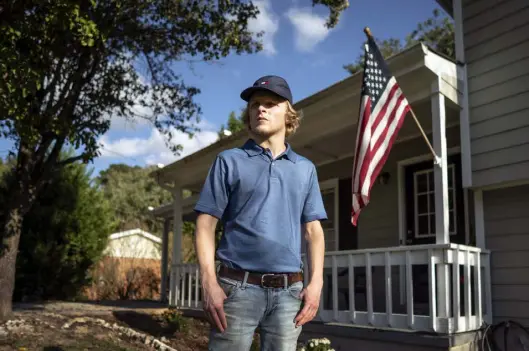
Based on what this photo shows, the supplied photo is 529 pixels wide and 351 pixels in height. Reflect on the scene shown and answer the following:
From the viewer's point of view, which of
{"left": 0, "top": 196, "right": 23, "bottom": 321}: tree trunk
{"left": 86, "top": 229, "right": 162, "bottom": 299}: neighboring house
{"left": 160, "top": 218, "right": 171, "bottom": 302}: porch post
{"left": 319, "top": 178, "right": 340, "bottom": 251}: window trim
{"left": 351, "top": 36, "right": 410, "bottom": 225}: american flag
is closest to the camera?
{"left": 351, "top": 36, "right": 410, "bottom": 225}: american flag

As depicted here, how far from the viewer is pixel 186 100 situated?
33.0 feet

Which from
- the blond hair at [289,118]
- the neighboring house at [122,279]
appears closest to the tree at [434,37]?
the neighboring house at [122,279]

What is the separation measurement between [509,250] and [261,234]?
4705 mm

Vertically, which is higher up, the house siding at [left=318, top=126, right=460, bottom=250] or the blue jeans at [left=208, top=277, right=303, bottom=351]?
the house siding at [left=318, top=126, right=460, bottom=250]

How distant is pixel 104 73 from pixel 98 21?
196 cm

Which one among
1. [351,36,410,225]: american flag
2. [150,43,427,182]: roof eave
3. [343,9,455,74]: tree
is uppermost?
[343,9,455,74]: tree

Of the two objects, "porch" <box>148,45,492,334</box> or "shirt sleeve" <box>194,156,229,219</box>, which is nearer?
"shirt sleeve" <box>194,156,229,219</box>

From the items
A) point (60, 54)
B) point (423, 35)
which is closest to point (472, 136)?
point (60, 54)

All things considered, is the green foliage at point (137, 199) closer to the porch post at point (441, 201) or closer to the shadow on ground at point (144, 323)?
the shadow on ground at point (144, 323)

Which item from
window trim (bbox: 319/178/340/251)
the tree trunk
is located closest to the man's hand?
the tree trunk

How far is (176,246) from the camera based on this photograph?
426 inches

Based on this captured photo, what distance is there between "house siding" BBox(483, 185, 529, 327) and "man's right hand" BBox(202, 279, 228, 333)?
15.6 feet

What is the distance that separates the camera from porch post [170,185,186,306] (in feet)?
32.4

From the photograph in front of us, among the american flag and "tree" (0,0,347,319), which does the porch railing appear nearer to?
the american flag
